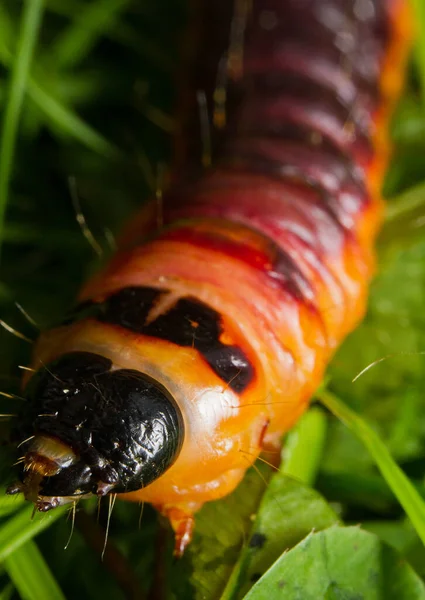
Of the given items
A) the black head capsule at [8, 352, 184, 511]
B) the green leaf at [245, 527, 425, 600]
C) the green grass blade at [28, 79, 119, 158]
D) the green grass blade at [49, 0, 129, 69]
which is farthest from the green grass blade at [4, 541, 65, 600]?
the green grass blade at [49, 0, 129, 69]

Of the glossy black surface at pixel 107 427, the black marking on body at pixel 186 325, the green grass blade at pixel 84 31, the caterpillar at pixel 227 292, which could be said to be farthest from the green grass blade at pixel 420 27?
the glossy black surface at pixel 107 427

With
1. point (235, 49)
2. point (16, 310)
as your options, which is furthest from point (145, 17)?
point (16, 310)

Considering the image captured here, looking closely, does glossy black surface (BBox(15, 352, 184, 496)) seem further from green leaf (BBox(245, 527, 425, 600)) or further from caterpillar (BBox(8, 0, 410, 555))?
green leaf (BBox(245, 527, 425, 600))

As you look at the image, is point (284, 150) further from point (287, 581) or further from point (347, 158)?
point (287, 581)

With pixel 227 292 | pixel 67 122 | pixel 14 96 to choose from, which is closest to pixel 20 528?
pixel 227 292

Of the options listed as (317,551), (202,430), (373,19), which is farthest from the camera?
(373,19)

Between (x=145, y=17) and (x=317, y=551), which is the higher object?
(x=145, y=17)

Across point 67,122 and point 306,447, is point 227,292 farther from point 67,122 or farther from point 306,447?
point 67,122
